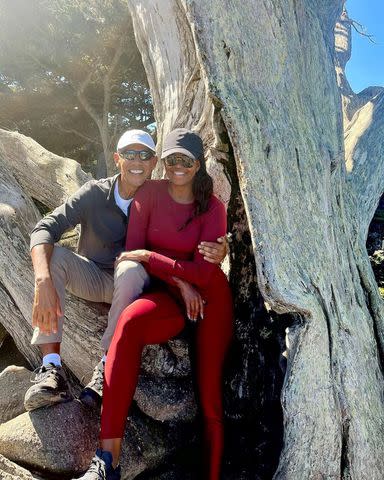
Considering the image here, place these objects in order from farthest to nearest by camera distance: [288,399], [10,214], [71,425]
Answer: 1. [10,214]
2. [71,425]
3. [288,399]

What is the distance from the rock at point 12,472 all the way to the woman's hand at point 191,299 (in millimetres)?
1378

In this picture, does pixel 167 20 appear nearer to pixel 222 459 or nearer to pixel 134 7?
pixel 134 7

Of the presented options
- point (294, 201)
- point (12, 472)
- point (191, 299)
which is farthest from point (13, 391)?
point (294, 201)

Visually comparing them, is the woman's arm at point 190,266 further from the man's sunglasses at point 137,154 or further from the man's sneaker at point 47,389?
the man's sneaker at point 47,389

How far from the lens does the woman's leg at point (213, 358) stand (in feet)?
10.2

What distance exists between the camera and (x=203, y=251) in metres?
3.14

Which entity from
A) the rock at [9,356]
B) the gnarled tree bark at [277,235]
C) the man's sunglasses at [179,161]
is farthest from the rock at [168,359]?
the rock at [9,356]

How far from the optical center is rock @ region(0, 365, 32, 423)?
362 centimetres

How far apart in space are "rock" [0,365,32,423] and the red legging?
135 centimetres

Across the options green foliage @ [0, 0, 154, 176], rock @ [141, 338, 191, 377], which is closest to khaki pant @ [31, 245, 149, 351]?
rock @ [141, 338, 191, 377]

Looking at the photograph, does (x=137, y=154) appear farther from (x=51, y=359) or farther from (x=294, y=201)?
(x=51, y=359)

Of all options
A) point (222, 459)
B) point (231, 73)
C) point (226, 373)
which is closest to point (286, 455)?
point (222, 459)

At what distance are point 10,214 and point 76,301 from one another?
3.51ft

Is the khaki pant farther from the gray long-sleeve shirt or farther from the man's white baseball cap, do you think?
the man's white baseball cap
